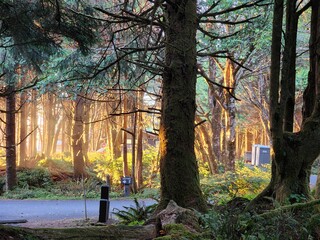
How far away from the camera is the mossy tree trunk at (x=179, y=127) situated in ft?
13.7

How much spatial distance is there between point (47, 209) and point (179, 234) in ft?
36.1

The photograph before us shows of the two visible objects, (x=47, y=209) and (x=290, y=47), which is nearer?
(x=290, y=47)

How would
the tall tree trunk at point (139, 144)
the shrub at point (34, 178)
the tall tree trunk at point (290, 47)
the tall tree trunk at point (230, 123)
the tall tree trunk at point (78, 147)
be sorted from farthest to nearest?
the tall tree trunk at point (78, 147), the shrub at point (34, 178), the tall tree trunk at point (139, 144), the tall tree trunk at point (230, 123), the tall tree trunk at point (290, 47)

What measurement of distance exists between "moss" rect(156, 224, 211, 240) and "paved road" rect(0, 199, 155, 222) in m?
8.25

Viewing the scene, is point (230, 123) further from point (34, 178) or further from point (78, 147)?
point (34, 178)

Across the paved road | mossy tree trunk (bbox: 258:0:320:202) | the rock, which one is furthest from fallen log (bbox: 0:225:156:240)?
the paved road

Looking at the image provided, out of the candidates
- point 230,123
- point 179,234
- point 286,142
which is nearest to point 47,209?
point 230,123

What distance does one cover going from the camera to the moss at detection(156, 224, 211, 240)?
2629 mm

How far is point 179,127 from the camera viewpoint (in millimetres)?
4184

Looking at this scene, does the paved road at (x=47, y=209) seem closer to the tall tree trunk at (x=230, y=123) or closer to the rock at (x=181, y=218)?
the tall tree trunk at (x=230, y=123)

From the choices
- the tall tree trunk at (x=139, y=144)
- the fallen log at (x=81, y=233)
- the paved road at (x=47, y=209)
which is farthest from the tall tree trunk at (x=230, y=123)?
the fallen log at (x=81, y=233)

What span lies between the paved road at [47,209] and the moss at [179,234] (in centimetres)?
825

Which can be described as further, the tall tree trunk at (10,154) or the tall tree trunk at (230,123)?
the tall tree trunk at (10,154)

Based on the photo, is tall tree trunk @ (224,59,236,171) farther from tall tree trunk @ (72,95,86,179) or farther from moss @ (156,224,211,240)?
moss @ (156,224,211,240)
